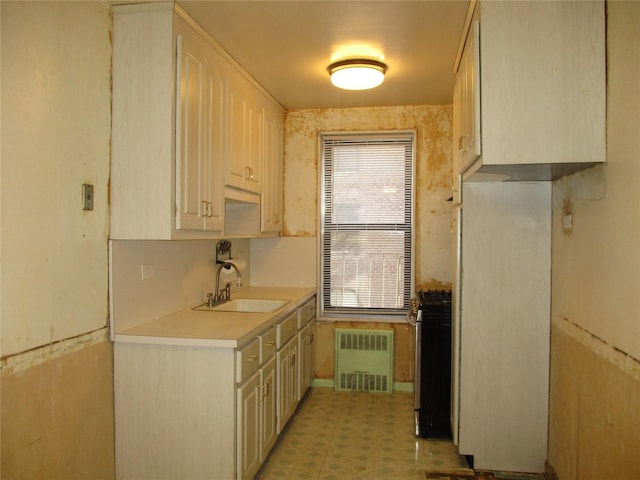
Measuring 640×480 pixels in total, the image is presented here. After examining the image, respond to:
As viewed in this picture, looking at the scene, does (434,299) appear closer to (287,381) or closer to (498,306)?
(498,306)

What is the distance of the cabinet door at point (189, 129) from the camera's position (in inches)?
94.9

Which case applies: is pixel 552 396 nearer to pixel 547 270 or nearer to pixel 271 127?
pixel 547 270

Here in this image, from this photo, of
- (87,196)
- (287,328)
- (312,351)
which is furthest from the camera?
(312,351)

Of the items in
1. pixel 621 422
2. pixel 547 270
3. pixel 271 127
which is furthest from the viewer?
pixel 271 127

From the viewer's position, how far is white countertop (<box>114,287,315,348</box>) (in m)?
2.32

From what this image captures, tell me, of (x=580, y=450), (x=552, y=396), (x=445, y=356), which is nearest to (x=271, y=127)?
(x=445, y=356)

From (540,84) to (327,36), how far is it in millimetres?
1246

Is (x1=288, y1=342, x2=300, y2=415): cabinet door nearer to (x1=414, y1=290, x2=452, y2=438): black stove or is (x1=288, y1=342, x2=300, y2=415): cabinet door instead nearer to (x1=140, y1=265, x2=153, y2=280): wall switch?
(x1=414, y1=290, x2=452, y2=438): black stove

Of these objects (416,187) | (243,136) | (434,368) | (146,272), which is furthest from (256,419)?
(416,187)

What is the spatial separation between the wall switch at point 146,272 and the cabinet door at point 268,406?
82 cm

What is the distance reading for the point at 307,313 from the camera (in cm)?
402

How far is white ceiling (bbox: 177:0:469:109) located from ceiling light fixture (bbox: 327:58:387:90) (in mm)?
71

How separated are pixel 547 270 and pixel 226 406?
1.89 metres

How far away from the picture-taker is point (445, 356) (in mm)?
3297
